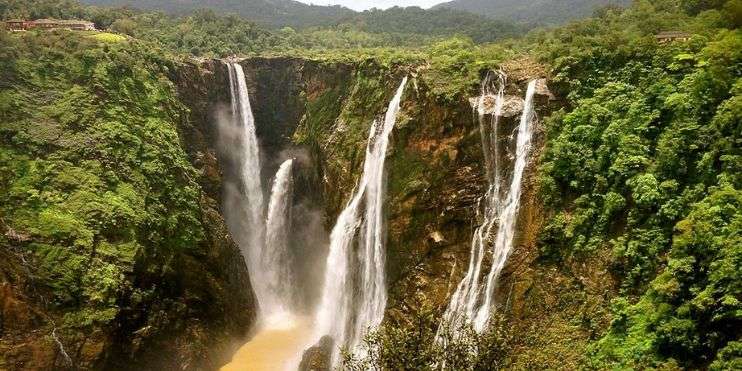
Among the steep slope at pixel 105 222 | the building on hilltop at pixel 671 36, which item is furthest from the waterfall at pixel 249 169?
the building on hilltop at pixel 671 36

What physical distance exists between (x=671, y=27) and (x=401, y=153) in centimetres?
1136

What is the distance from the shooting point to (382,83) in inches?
1125

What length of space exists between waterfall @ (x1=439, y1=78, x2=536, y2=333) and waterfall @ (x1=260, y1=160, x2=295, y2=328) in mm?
16601

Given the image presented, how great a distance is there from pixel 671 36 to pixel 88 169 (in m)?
24.3

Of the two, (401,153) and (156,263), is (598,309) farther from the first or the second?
(156,263)

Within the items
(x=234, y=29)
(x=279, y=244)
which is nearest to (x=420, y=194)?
(x=279, y=244)

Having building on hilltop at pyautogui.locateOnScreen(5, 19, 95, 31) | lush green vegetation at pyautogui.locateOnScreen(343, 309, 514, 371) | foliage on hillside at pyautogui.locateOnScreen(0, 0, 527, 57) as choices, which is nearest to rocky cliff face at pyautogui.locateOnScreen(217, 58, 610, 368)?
lush green vegetation at pyautogui.locateOnScreen(343, 309, 514, 371)

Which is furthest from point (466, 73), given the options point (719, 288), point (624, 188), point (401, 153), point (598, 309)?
point (719, 288)

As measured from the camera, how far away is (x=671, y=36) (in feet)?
63.1

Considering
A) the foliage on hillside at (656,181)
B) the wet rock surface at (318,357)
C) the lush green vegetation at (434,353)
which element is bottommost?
the wet rock surface at (318,357)

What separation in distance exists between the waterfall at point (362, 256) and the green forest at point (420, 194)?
94 cm

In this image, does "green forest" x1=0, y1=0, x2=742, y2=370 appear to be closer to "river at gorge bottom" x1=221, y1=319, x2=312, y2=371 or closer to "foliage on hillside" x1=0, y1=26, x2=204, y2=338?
"foliage on hillside" x1=0, y1=26, x2=204, y2=338

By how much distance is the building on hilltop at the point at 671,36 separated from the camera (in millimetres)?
18797

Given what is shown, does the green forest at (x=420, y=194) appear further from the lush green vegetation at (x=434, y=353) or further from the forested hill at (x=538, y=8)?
the forested hill at (x=538, y=8)
